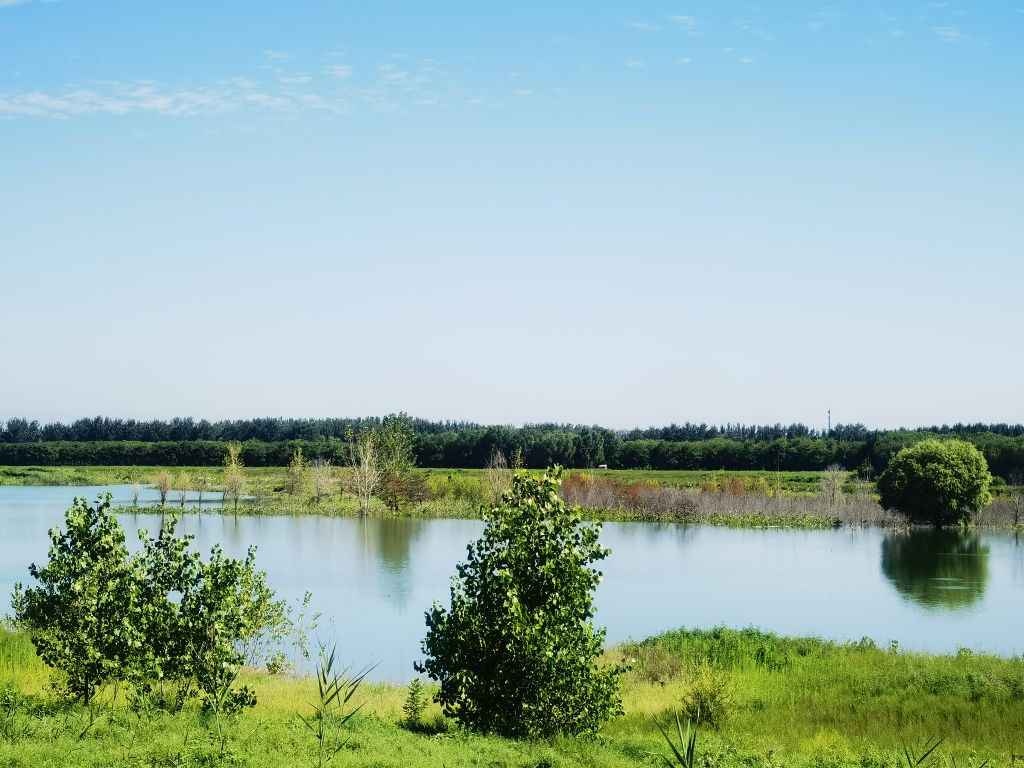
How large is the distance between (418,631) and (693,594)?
11.0m

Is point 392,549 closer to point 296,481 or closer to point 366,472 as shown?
point 366,472

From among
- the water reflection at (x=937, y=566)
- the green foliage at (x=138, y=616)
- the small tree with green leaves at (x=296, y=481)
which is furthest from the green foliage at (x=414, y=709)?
the small tree with green leaves at (x=296, y=481)

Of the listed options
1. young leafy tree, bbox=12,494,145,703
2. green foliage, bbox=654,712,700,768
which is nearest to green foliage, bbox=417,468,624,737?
green foliage, bbox=654,712,700,768

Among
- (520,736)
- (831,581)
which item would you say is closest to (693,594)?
(831,581)

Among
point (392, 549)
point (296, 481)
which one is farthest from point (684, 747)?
point (296, 481)

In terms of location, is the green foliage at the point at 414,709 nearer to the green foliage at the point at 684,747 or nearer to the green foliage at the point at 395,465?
the green foliage at the point at 684,747

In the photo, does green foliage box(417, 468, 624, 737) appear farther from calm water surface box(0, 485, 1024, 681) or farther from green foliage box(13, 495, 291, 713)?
calm water surface box(0, 485, 1024, 681)

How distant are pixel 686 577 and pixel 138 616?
24975mm

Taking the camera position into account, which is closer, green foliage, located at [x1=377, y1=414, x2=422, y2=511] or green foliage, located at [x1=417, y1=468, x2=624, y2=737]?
green foliage, located at [x1=417, y1=468, x2=624, y2=737]

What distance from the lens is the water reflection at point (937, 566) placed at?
30.4 meters

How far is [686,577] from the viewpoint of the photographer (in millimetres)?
34250

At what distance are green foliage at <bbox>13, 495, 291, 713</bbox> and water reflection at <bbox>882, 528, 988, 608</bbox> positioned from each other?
78.0 ft

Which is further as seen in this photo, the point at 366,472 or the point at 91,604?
the point at 366,472

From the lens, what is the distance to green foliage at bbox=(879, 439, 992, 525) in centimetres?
4706
